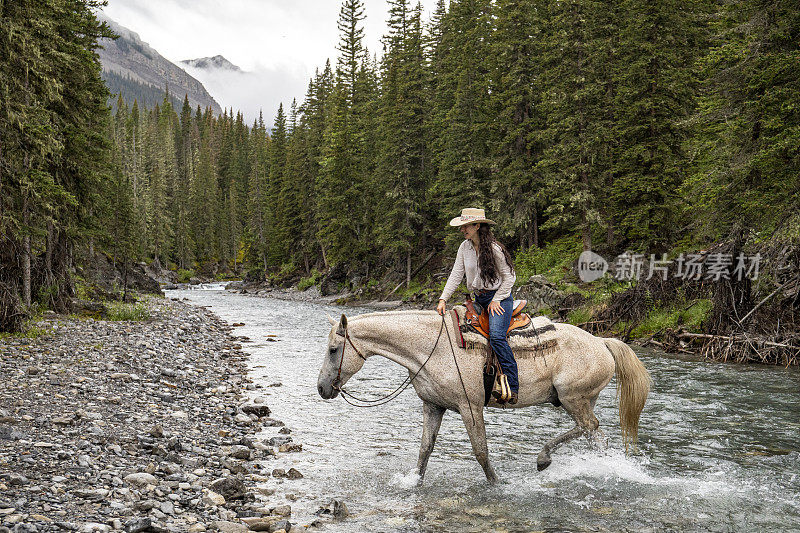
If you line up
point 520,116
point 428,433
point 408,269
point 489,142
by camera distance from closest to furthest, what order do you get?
point 428,433 < point 520,116 < point 489,142 < point 408,269

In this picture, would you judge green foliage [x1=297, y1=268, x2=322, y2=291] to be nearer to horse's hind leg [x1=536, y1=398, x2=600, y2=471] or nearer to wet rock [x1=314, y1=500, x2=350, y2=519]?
horse's hind leg [x1=536, y1=398, x2=600, y2=471]

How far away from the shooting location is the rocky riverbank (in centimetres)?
523

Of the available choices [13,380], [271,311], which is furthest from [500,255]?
[271,311]

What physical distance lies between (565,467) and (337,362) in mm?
3762

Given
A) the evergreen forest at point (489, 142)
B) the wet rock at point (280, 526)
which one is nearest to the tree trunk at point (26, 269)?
the evergreen forest at point (489, 142)

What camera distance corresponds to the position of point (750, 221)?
656 inches

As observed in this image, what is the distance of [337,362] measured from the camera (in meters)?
Answer: 6.98

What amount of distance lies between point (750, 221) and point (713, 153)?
8.65 ft

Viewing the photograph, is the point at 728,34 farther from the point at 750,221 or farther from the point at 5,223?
the point at 5,223

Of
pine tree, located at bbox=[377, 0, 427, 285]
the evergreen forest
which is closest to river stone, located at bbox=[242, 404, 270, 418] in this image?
the evergreen forest

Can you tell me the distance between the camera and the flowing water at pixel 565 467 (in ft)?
19.6

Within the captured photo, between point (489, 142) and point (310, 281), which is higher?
point (489, 142)

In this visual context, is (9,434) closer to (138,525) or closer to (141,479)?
(141,479)

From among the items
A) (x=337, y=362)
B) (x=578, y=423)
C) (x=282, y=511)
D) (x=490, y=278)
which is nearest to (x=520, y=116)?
(x=490, y=278)
